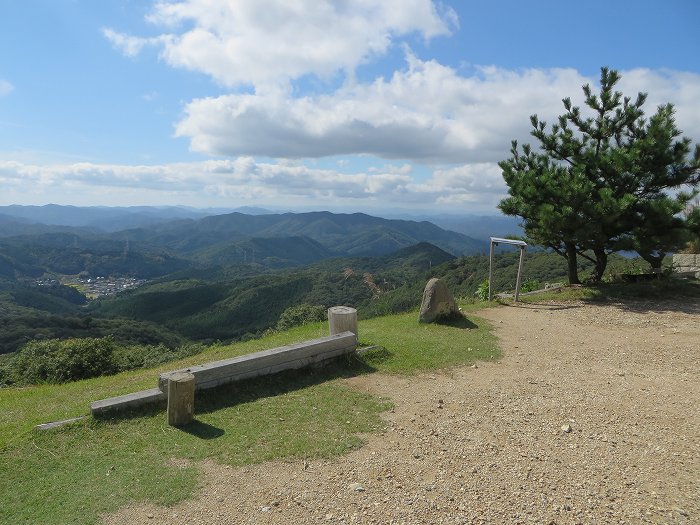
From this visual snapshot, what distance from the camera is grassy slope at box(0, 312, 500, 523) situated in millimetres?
4785

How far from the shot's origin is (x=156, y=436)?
6.10 m

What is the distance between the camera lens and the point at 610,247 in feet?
48.3

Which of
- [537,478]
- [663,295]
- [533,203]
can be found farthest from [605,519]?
[663,295]

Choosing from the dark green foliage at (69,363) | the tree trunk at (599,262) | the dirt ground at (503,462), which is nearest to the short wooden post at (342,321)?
the dirt ground at (503,462)

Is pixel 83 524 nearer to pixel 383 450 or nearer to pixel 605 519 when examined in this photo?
pixel 383 450

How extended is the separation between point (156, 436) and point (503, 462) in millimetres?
4597

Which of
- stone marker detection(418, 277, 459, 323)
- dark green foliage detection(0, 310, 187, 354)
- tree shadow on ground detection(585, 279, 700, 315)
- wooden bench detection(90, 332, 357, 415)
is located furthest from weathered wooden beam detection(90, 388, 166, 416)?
dark green foliage detection(0, 310, 187, 354)

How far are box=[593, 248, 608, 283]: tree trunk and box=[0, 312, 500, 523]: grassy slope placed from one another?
30.7ft

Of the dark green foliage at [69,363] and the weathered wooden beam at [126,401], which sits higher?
the weathered wooden beam at [126,401]

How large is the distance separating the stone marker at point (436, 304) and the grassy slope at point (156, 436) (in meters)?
2.74

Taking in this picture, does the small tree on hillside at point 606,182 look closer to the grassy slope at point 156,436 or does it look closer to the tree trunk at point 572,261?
the tree trunk at point 572,261

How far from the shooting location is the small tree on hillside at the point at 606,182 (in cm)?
1367

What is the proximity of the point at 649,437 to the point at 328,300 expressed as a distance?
Answer: 3782 inches

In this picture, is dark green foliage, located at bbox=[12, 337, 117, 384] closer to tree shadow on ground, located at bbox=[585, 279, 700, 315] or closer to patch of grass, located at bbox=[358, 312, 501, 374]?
patch of grass, located at bbox=[358, 312, 501, 374]
